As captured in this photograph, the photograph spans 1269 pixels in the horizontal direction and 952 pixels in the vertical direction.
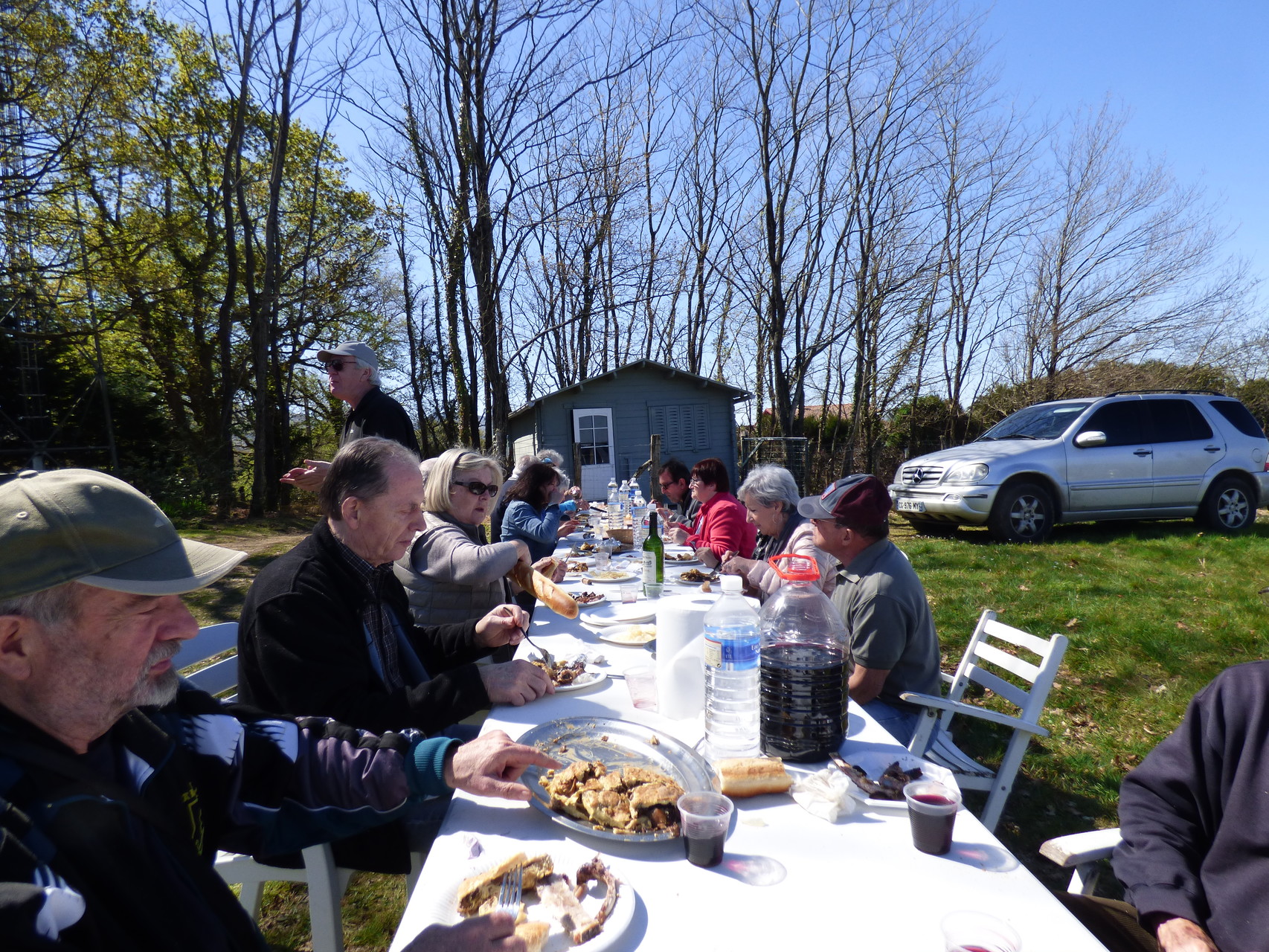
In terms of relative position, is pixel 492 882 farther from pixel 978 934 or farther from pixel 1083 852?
pixel 1083 852

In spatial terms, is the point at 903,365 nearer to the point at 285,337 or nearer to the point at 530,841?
the point at 285,337

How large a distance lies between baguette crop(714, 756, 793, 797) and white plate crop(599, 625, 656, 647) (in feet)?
4.14

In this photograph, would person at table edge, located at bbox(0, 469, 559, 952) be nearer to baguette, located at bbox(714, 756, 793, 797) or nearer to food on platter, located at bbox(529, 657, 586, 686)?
baguette, located at bbox(714, 756, 793, 797)

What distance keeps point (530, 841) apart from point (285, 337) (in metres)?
24.3

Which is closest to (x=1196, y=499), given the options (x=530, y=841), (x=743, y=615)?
(x=743, y=615)

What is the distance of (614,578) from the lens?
4215 millimetres

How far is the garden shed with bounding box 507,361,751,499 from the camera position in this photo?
57.9 feet

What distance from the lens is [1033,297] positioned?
76.9 ft

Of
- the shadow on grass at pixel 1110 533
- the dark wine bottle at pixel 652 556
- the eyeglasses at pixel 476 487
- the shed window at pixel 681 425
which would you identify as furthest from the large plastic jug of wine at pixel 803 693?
the shed window at pixel 681 425

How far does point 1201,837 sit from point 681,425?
17.1m

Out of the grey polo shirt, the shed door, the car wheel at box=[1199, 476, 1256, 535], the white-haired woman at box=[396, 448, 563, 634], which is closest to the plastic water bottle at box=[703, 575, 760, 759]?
the grey polo shirt

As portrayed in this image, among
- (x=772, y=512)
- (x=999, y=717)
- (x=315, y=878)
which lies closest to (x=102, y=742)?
(x=315, y=878)

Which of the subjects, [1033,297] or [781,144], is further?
[1033,297]

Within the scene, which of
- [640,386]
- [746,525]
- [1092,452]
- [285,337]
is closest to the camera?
[746,525]
